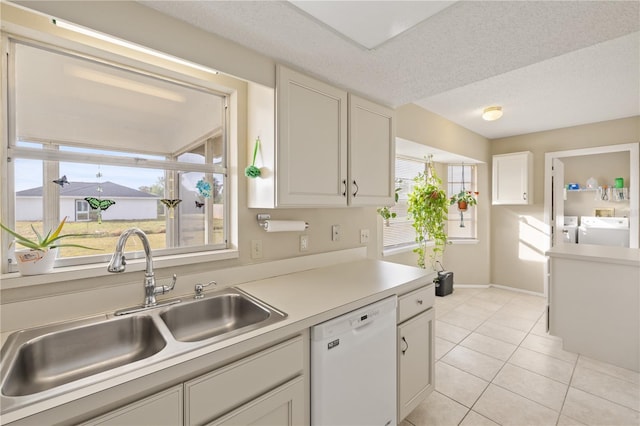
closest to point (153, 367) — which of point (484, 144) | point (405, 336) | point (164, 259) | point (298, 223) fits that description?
point (164, 259)

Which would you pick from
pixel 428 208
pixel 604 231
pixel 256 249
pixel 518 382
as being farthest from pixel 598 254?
pixel 256 249

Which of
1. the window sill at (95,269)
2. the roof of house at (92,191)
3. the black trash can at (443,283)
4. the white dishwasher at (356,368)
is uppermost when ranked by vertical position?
the roof of house at (92,191)

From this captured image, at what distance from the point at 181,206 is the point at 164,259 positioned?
1.07 ft

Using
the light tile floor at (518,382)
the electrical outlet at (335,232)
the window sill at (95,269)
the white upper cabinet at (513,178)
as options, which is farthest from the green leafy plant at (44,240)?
the white upper cabinet at (513,178)

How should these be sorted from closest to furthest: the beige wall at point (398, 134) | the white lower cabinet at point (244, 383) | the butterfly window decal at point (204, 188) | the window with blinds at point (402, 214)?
1. the white lower cabinet at point (244, 383)
2. the beige wall at point (398, 134)
3. the butterfly window decal at point (204, 188)
4. the window with blinds at point (402, 214)

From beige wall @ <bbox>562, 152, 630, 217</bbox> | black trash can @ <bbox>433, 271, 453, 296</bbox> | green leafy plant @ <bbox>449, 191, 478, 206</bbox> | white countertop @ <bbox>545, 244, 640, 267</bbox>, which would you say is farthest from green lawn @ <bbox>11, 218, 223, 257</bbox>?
beige wall @ <bbox>562, 152, 630, 217</bbox>

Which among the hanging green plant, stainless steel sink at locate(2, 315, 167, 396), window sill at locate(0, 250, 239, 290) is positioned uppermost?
the hanging green plant

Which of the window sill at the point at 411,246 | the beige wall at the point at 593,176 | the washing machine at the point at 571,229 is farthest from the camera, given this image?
the washing machine at the point at 571,229

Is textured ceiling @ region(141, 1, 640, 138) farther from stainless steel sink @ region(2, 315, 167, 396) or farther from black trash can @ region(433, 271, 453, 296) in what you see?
black trash can @ region(433, 271, 453, 296)

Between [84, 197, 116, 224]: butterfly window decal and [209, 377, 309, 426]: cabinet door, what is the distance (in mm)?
1070

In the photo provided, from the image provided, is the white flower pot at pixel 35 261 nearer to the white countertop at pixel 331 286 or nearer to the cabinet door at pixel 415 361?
the white countertop at pixel 331 286

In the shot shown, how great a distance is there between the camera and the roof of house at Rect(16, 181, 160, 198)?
3.86 ft

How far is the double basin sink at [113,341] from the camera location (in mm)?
898

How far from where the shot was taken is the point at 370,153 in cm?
201
